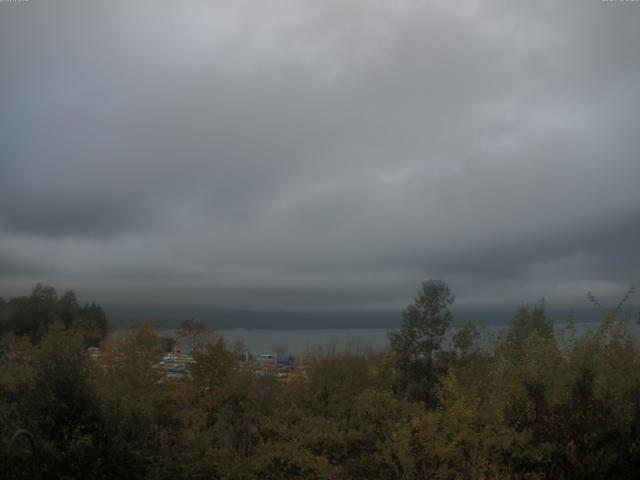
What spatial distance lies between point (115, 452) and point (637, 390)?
1161 cm

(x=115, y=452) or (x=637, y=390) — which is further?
(x=115, y=452)

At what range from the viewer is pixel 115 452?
46.3 feet

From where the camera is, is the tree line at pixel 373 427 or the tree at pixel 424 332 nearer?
the tree line at pixel 373 427

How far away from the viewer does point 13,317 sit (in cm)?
4425

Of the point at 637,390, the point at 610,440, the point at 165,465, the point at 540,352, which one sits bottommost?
the point at 165,465

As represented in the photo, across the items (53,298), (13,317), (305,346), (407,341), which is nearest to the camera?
(305,346)

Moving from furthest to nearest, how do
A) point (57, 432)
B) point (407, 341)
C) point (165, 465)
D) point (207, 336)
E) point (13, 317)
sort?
point (13, 317)
point (407, 341)
point (207, 336)
point (165, 465)
point (57, 432)

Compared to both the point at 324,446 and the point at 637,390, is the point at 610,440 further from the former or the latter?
the point at 324,446

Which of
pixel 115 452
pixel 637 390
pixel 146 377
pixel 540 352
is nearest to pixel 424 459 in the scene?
pixel 540 352

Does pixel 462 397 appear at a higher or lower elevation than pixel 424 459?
higher

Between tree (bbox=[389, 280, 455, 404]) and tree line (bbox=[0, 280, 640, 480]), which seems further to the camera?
tree (bbox=[389, 280, 455, 404])

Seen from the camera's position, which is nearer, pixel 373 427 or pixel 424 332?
pixel 373 427

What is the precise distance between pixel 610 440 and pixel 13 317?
1661 inches

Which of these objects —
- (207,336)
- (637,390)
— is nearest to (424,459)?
(637,390)
